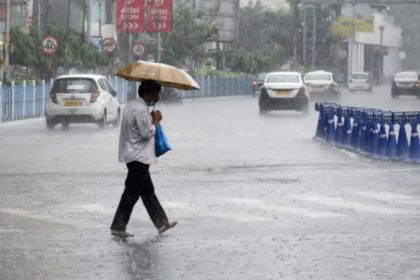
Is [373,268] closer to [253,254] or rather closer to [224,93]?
[253,254]

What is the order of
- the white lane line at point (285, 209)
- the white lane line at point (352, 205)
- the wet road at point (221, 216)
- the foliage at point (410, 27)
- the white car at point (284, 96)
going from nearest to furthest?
the wet road at point (221, 216) < the white lane line at point (285, 209) < the white lane line at point (352, 205) < the white car at point (284, 96) < the foliage at point (410, 27)

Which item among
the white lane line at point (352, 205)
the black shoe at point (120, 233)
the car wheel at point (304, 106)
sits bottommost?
the black shoe at point (120, 233)

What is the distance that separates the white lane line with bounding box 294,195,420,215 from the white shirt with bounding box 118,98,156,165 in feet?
10.7

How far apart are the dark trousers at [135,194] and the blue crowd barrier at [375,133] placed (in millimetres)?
10807

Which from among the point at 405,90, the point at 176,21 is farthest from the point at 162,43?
the point at 405,90

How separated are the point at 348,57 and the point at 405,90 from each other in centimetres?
6117

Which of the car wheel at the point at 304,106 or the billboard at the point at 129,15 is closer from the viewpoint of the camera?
the car wheel at the point at 304,106

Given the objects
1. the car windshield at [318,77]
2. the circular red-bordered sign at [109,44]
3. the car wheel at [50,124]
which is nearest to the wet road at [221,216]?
the car wheel at [50,124]

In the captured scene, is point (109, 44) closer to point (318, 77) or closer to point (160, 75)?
point (318, 77)

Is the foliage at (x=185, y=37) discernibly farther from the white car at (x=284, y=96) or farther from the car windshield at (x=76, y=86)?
the car windshield at (x=76, y=86)

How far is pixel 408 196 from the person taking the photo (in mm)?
17703

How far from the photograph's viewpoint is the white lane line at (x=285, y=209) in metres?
15.4

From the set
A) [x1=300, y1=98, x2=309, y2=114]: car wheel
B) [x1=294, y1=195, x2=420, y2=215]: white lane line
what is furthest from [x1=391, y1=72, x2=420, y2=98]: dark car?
[x1=294, y1=195, x2=420, y2=215]: white lane line

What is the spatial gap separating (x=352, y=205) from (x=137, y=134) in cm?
379
